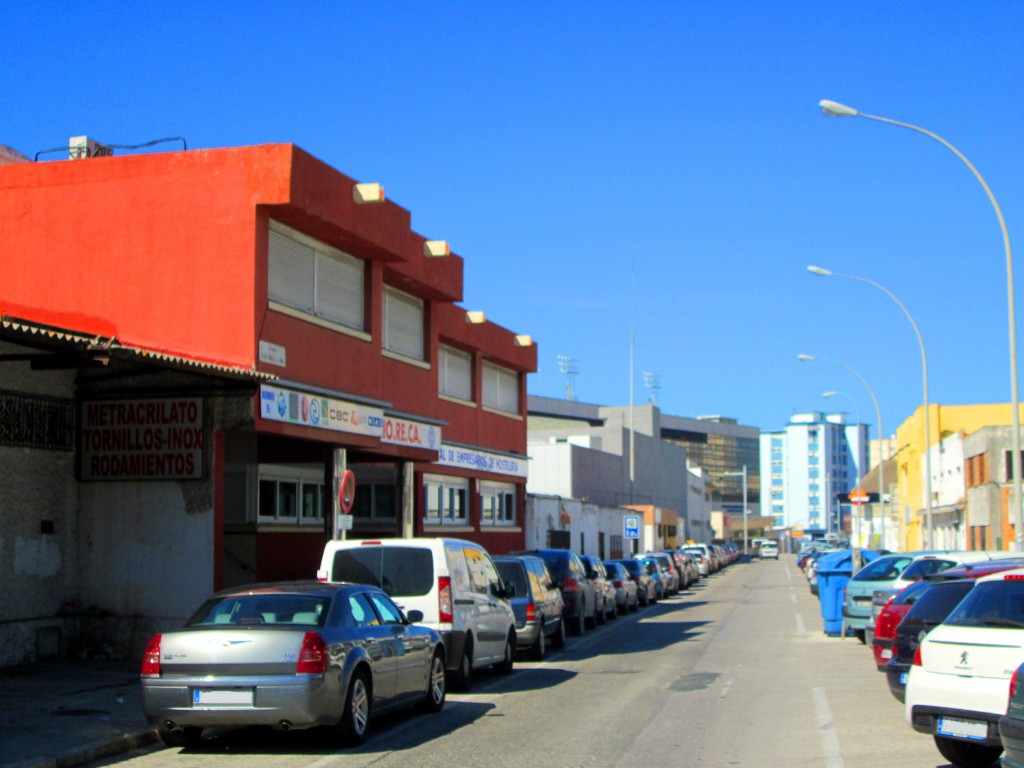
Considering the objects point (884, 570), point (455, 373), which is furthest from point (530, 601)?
point (455, 373)

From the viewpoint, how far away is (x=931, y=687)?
9.43 m

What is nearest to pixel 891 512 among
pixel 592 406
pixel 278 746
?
pixel 592 406

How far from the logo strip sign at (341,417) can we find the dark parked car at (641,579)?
1170cm

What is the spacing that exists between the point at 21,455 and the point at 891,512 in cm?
7665

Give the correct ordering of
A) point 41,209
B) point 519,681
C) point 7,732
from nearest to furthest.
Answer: point 7,732 < point 519,681 < point 41,209

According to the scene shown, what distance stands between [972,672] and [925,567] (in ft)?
35.8

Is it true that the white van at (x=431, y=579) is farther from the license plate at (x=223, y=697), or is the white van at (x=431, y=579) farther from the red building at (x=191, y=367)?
the license plate at (x=223, y=697)

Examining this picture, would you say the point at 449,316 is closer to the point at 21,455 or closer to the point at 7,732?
the point at 21,455

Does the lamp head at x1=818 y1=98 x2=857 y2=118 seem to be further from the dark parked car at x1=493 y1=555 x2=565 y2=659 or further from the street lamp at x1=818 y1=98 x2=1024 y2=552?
the dark parked car at x1=493 y1=555 x2=565 y2=659

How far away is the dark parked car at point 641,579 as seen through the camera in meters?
35.6

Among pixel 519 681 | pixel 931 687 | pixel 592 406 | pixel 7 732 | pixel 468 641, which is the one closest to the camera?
pixel 931 687

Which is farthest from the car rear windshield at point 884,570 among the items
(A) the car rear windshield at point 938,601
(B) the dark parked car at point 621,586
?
(B) the dark parked car at point 621,586

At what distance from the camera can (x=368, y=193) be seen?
22109mm

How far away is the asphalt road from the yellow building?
42642 mm
